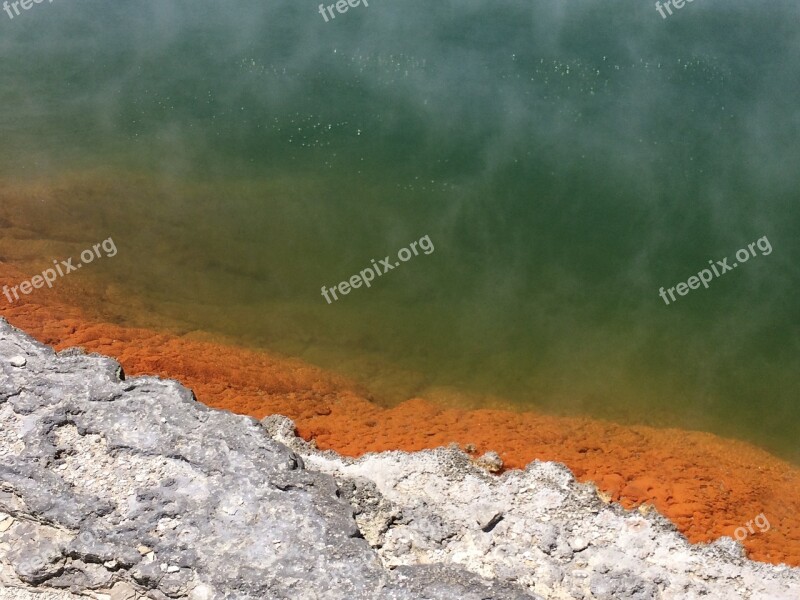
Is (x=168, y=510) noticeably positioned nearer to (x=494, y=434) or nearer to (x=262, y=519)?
(x=262, y=519)

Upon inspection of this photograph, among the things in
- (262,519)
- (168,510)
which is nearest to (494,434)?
(262,519)

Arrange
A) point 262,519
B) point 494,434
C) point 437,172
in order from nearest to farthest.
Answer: point 262,519, point 494,434, point 437,172

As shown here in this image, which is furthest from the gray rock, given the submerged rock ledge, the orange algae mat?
the orange algae mat

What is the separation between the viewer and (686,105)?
11273mm

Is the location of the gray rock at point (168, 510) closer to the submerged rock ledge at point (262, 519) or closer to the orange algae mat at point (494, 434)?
the submerged rock ledge at point (262, 519)

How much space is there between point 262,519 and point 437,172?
6.46 meters

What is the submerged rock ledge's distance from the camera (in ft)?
15.8

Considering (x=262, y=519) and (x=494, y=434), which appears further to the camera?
(x=494, y=434)

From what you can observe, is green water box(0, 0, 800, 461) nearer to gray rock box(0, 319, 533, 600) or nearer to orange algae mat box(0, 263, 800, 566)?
orange algae mat box(0, 263, 800, 566)

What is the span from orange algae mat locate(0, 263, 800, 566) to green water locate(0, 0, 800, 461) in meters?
0.33

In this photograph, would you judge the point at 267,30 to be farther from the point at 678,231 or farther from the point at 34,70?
the point at 678,231

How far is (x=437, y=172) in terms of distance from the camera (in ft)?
33.7

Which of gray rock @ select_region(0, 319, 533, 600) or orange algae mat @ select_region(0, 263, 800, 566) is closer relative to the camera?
gray rock @ select_region(0, 319, 533, 600)

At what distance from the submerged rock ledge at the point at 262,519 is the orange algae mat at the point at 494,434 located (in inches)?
22.2
